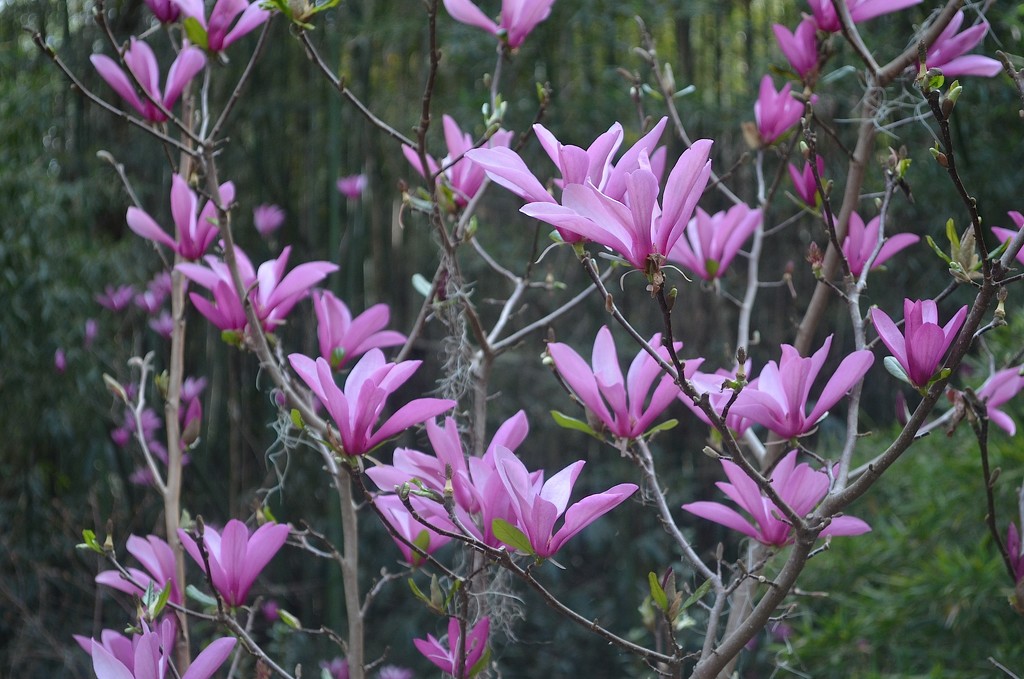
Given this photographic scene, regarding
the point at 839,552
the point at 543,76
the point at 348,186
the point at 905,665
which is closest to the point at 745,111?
the point at 543,76

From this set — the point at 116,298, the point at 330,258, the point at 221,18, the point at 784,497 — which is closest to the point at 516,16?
the point at 221,18

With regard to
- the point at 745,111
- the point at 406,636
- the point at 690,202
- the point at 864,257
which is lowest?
the point at 406,636

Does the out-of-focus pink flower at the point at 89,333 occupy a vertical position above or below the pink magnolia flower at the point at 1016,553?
below

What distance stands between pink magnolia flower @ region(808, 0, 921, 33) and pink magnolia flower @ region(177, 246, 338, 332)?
0.42 meters

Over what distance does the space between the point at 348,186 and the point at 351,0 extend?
52 cm

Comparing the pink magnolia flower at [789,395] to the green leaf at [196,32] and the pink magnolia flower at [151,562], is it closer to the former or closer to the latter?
the pink magnolia flower at [151,562]

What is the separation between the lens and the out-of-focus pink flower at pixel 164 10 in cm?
69

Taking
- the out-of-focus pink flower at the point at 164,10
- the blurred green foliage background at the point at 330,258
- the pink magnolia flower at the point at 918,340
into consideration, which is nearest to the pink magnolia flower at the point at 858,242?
the pink magnolia flower at the point at 918,340

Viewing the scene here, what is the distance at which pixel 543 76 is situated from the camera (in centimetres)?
222

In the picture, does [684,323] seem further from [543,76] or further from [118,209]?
[118,209]

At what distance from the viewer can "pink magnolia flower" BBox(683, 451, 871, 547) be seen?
503 mm

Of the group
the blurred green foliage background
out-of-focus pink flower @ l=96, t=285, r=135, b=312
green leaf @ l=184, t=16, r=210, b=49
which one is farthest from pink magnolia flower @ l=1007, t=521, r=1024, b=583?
out-of-focus pink flower @ l=96, t=285, r=135, b=312

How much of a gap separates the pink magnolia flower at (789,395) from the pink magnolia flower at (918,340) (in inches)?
0.7

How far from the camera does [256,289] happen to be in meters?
0.63
